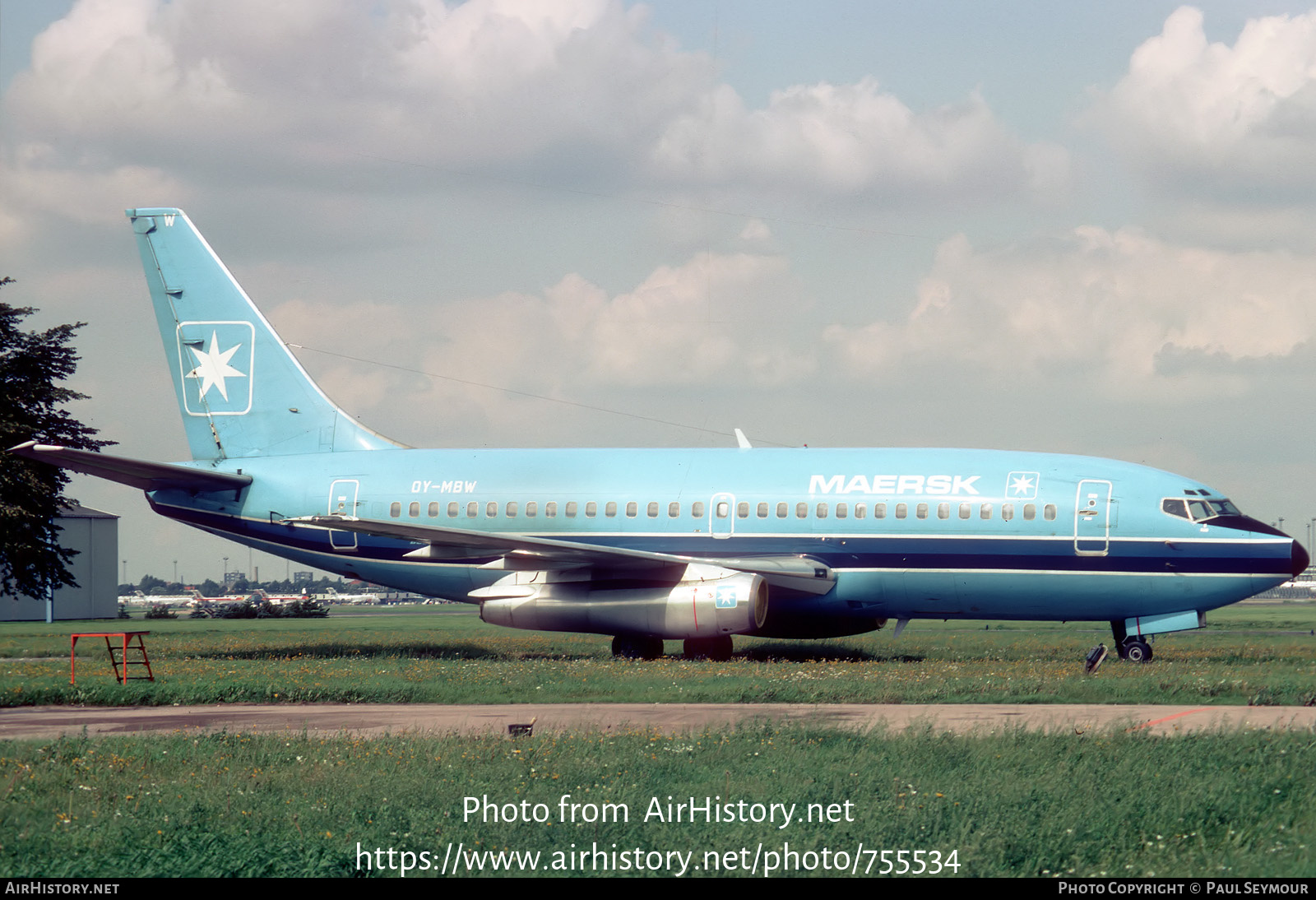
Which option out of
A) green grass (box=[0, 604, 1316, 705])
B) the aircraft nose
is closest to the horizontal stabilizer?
green grass (box=[0, 604, 1316, 705])

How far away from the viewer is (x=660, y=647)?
1142 inches

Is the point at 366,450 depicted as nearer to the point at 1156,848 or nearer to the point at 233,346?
the point at 233,346

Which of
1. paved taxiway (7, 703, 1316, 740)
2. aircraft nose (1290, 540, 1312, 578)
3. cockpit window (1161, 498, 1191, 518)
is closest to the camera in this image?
paved taxiway (7, 703, 1316, 740)

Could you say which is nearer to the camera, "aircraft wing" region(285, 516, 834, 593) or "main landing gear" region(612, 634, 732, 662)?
"aircraft wing" region(285, 516, 834, 593)

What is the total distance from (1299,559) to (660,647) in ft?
42.3

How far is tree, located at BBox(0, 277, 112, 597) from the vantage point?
4134 centimetres

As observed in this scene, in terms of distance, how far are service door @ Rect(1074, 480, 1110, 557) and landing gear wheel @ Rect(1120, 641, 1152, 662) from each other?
204 cm

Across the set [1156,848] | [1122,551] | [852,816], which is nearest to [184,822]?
[852,816]

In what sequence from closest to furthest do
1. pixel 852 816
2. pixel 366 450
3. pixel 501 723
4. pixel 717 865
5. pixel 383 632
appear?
1. pixel 717 865
2. pixel 852 816
3. pixel 501 723
4. pixel 366 450
5. pixel 383 632

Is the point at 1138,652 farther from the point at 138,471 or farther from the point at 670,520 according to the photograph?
the point at 138,471

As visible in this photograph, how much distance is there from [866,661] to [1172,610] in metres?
6.12

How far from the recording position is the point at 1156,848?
1010 cm

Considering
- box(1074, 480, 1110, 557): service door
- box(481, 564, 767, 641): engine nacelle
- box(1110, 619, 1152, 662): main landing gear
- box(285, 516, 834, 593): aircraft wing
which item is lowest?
box(1110, 619, 1152, 662): main landing gear

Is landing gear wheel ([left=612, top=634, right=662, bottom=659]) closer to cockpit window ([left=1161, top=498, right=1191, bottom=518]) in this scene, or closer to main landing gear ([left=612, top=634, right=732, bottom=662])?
main landing gear ([left=612, top=634, right=732, bottom=662])
